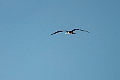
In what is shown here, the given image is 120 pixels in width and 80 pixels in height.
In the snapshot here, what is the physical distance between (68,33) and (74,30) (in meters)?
2.73

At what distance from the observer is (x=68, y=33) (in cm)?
7969

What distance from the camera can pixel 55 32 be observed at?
3194 inches

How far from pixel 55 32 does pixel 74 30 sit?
6949 mm

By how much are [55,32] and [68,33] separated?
194 inches
